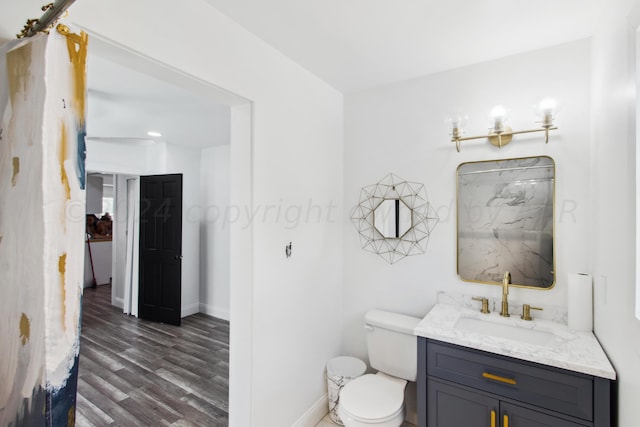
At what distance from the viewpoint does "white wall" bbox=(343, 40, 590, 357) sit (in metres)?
1.83

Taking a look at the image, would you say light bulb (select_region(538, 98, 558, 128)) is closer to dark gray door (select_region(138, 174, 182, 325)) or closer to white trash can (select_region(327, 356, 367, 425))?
white trash can (select_region(327, 356, 367, 425))

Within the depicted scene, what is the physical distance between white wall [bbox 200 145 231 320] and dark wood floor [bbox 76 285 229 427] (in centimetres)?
31

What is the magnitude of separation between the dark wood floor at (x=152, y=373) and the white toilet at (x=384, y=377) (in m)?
1.06

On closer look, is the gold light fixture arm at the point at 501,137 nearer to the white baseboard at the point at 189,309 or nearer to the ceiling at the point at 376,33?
the ceiling at the point at 376,33

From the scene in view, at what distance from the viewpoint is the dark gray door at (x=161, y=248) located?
163 inches

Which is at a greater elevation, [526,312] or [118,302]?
[526,312]

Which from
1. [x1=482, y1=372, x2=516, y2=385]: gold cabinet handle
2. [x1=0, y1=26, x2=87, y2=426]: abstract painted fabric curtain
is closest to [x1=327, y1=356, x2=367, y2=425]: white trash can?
[x1=482, y1=372, x2=516, y2=385]: gold cabinet handle

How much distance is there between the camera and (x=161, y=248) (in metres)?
4.23

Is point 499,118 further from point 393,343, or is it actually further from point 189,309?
point 189,309

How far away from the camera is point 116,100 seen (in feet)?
8.86

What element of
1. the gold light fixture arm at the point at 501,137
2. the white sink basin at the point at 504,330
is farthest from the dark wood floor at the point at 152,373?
the gold light fixture arm at the point at 501,137

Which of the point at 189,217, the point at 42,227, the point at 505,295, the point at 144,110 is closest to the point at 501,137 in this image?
the point at 505,295

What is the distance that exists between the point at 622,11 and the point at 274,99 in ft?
5.36

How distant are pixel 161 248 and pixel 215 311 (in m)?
1.17
